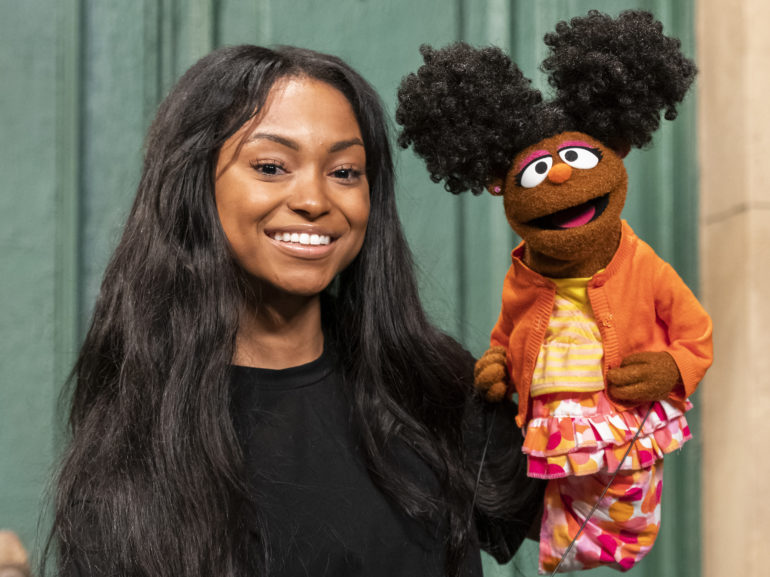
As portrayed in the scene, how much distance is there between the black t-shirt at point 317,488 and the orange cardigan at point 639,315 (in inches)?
8.5

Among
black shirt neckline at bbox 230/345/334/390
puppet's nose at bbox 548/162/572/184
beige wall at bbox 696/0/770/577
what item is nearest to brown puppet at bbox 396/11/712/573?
puppet's nose at bbox 548/162/572/184

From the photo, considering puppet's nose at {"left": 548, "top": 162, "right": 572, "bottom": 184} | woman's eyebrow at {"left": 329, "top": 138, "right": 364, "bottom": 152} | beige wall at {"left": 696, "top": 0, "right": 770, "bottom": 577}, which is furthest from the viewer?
beige wall at {"left": 696, "top": 0, "right": 770, "bottom": 577}

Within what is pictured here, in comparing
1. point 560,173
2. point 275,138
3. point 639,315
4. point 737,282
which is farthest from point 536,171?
point 737,282

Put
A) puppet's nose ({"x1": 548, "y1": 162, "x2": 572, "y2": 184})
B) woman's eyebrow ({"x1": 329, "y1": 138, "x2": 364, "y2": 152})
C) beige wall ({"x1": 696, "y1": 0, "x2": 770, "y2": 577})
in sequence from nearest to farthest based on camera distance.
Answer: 1. puppet's nose ({"x1": 548, "y1": 162, "x2": 572, "y2": 184})
2. woman's eyebrow ({"x1": 329, "y1": 138, "x2": 364, "y2": 152})
3. beige wall ({"x1": 696, "y1": 0, "x2": 770, "y2": 577})

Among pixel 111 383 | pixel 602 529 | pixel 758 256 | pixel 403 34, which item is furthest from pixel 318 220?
pixel 758 256

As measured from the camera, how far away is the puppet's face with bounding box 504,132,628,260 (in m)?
0.95

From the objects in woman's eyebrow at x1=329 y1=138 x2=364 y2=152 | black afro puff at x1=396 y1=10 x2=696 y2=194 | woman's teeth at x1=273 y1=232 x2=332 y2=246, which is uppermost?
black afro puff at x1=396 y1=10 x2=696 y2=194

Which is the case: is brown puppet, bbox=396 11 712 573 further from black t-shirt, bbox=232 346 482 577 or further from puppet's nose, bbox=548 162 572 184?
black t-shirt, bbox=232 346 482 577

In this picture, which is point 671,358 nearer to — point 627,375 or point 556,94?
point 627,375

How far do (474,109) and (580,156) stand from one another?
0.13 metres

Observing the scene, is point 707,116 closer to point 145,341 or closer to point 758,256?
point 758,256

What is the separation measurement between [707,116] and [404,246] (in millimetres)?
632

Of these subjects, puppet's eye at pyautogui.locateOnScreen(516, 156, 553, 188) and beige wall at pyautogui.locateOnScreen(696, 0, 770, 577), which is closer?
puppet's eye at pyautogui.locateOnScreen(516, 156, 553, 188)

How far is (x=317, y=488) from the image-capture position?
1042 mm
